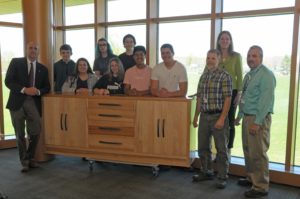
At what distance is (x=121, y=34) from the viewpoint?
5.32m

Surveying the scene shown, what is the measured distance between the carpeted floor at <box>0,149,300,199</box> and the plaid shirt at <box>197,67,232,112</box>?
964 mm

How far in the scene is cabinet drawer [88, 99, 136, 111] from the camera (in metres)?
3.91

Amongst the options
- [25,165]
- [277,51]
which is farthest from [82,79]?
[277,51]

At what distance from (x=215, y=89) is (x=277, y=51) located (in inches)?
43.3

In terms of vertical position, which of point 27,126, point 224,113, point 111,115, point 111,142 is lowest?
point 111,142

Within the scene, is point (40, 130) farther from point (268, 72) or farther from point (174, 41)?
point (268, 72)

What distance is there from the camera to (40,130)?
440 centimetres

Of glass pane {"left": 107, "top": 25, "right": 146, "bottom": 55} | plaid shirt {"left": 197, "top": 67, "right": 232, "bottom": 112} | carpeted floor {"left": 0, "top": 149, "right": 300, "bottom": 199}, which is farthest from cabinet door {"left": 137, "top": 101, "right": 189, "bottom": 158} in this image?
glass pane {"left": 107, "top": 25, "right": 146, "bottom": 55}

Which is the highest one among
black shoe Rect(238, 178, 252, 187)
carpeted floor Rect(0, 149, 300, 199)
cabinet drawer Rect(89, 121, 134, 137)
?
cabinet drawer Rect(89, 121, 134, 137)

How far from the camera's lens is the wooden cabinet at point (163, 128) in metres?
3.70

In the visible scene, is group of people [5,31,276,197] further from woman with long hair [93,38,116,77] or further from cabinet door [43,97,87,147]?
cabinet door [43,97,87,147]

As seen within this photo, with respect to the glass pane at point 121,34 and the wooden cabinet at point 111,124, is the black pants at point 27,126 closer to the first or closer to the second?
the wooden cabinet at point 111,124

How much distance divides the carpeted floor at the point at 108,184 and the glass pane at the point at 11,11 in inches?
103

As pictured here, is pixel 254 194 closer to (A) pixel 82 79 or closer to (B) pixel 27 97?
(A) pixel 82 79
